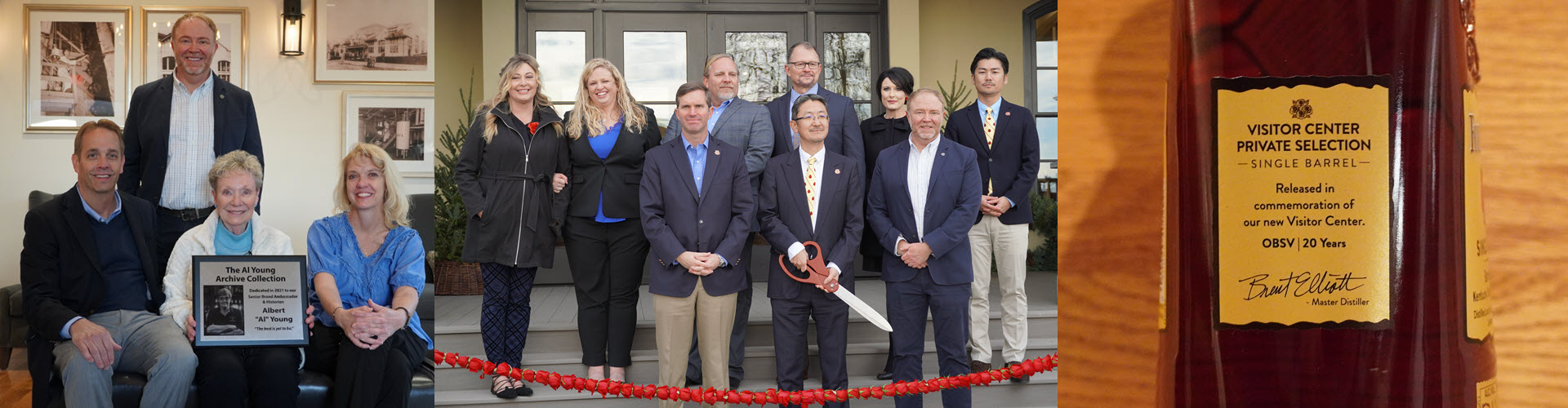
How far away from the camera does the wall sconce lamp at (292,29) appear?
90 cm

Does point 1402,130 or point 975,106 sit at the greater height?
point 975,106

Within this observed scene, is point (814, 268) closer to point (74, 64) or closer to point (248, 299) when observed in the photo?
point (248, 299)

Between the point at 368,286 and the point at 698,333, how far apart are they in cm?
190

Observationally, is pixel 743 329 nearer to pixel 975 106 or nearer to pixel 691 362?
pixel 691 362

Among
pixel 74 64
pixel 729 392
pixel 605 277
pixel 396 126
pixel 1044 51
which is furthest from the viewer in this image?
pixel 605 277

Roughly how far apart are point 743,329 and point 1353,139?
318 centimetres

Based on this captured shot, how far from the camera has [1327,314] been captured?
366 millimetres

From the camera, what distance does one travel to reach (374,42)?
100 cm

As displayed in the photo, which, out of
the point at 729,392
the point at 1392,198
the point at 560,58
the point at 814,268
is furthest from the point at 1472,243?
the point at 560,58

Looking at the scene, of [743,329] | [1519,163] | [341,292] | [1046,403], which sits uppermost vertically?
[1519,163]

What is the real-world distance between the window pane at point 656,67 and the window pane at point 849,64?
3.48 feet

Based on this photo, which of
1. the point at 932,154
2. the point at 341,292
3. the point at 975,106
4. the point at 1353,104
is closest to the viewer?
the point at 1353,104

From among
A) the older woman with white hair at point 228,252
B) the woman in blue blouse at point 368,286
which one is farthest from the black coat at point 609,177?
the older woman with white hair at point 228,252

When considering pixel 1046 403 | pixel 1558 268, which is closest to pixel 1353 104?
pixel 1558 268
